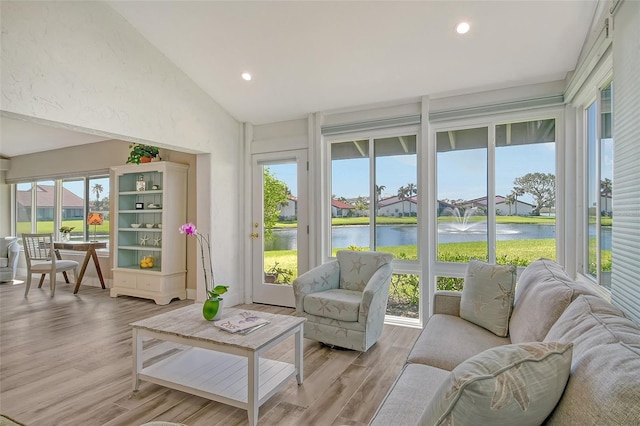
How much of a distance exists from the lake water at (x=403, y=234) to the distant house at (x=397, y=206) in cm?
15

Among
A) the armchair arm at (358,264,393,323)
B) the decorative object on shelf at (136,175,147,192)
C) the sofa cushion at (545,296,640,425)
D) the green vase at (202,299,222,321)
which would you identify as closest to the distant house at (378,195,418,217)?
the armchair arm at (358,264,393,323)

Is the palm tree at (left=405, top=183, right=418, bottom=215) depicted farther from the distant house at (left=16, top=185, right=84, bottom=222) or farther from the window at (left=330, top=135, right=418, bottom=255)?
the distant house at (left=16, top=185, right=84, bottom=222)

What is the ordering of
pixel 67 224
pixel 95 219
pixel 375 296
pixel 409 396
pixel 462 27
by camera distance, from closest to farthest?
pixel 409 396 → pixel 462 27 → pixel 375 296 → pixel 95 219 → pixel 67 224

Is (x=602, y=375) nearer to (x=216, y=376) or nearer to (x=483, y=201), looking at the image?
(x=216, y=376)

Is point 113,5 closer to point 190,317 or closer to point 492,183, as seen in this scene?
point 190,317

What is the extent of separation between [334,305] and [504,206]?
1.97m

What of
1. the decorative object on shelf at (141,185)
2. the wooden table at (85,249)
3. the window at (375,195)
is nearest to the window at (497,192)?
the window at (375,195)

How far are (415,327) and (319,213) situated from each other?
1.67 metres

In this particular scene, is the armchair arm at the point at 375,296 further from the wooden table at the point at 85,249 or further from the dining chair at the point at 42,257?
the dining chair at the point at 42,257

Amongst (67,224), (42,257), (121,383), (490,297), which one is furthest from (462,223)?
(67,224)

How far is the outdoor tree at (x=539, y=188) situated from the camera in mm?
3164

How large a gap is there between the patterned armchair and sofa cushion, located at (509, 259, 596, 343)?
44.3 inches

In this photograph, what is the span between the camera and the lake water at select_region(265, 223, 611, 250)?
3.27 m

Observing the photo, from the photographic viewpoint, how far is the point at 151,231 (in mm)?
5047
